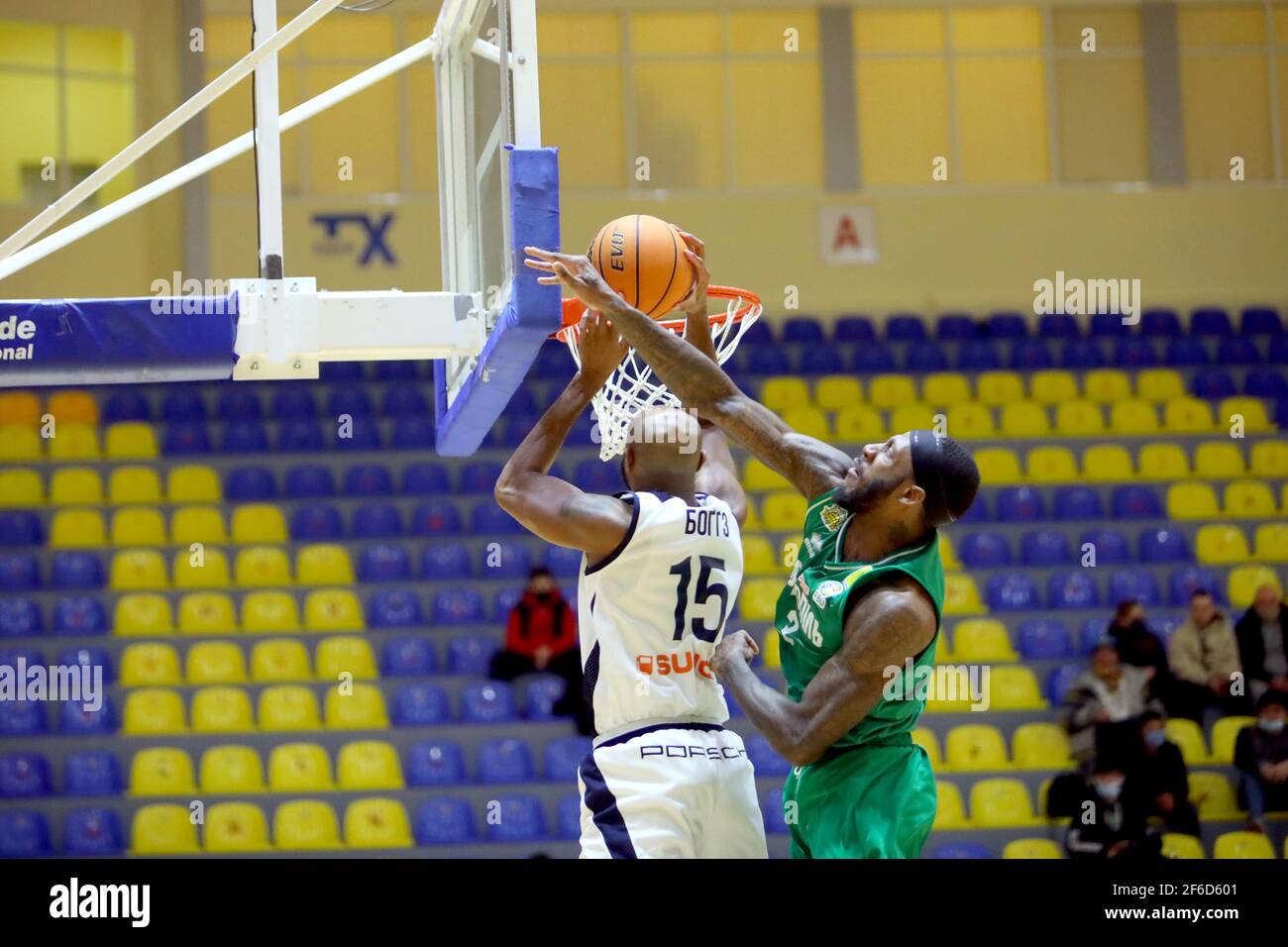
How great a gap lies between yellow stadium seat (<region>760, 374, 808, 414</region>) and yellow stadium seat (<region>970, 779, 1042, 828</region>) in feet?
12.2

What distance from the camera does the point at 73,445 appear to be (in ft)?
37.4

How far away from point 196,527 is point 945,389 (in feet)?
17.6

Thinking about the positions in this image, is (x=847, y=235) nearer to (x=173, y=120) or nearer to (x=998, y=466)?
(x=998, y=466)

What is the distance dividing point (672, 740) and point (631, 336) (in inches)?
40.6

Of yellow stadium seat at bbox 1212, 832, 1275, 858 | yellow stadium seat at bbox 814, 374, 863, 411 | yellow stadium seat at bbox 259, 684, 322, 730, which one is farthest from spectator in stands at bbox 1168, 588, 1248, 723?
yellow stadium seat at bbox 259, 684, 322, 730

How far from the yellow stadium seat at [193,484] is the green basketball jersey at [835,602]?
24.4 feet

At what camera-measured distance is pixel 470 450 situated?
528 cm

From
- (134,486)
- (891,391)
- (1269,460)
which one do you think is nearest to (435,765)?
(134,486)

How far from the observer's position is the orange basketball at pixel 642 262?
4520mm

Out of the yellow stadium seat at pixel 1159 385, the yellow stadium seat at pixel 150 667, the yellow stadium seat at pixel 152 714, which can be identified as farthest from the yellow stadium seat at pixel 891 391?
the yellow stadium seat at pixel 152 714

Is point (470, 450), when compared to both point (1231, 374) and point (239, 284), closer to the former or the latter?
point (239, 284)

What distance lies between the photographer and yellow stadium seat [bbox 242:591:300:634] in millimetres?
9883

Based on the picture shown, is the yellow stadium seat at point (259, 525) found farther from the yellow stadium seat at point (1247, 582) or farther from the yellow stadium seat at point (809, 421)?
the yellow stadium seat at point (1247, 582)

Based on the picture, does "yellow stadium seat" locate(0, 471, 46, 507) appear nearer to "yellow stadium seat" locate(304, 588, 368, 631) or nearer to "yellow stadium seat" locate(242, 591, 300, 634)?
"yellow stadium seat" locate(242, 591, 300, 634)
